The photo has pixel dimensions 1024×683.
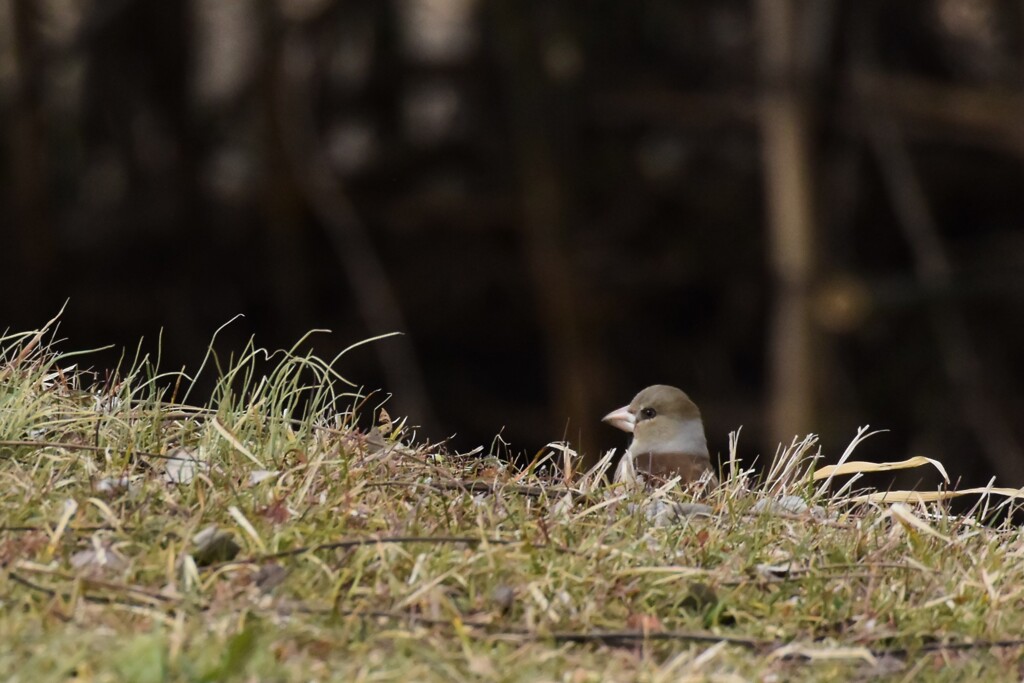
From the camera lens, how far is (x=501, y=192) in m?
14.1

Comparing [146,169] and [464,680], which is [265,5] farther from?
[464,680]

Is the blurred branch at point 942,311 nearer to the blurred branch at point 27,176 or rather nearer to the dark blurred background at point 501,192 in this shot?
the dark blurred background at point 501,192

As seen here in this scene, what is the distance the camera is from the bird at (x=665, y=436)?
4402 mm

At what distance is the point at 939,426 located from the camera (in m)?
13.6

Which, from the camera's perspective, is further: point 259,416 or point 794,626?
point 259,416

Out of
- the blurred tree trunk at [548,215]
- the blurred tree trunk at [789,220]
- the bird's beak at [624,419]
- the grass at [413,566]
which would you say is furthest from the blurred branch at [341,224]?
the grass at [413,566]

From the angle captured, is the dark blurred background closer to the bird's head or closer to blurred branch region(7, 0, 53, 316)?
→ blurred branch region(7, 0, 53, 316)

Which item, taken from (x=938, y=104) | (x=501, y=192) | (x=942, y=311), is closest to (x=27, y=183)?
(x=501, y=192)

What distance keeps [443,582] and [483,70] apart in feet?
36.6

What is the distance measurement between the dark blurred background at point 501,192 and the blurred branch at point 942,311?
0.03m

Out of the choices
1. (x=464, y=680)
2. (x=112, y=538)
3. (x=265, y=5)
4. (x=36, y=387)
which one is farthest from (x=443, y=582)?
(x=265, y=5)

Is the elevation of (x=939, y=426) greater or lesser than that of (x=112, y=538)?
lesser

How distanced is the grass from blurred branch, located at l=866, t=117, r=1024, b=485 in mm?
8822

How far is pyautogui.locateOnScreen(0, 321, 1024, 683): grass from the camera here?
3018 mm
